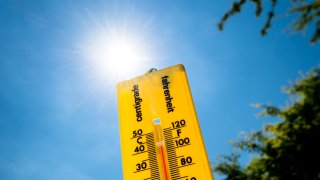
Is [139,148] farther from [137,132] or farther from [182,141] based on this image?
[182,141]

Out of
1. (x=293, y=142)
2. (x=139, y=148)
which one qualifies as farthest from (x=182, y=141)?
(x=293, y=142)

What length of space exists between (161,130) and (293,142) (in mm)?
6983

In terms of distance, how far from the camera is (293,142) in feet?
32.6

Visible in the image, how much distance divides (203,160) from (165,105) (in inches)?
43.7

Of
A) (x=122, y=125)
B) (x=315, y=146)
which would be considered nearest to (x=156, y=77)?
(x=122, y=125)

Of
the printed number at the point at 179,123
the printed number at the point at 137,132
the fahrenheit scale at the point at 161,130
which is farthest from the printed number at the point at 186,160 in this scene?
the printed number at the point at 137,132

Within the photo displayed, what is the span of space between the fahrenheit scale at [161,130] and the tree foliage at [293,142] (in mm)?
5307

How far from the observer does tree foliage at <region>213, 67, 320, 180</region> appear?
29.8 ft

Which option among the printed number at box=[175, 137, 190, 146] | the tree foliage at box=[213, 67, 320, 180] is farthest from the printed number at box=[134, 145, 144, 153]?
the tree foliage at box=[213, 67, 320, 180]

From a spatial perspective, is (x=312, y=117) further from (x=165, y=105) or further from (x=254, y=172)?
(x=165, y=105)

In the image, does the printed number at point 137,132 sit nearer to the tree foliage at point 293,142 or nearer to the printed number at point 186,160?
the printed number at point 186,160

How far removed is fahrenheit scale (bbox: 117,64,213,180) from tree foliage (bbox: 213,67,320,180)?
17.4ft

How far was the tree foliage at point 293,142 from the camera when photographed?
9094 millimetres

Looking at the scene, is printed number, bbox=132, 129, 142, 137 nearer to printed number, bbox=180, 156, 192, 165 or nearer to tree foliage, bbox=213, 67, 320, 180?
printed number, bbox=180, 156, 192, 165
